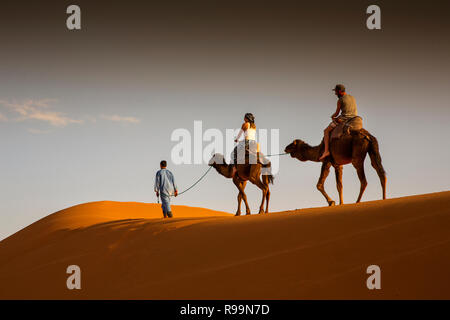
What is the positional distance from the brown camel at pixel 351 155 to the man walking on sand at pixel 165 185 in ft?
15.3

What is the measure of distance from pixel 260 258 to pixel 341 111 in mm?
5694

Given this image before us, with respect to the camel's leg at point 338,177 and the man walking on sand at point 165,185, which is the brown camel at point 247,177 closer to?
the man walking on sand at point 165,185

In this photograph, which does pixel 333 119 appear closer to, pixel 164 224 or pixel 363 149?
pixel 363 149

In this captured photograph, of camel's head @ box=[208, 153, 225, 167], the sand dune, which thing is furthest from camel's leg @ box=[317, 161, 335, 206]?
camel's head @ box=[208, 153, 225, 167]

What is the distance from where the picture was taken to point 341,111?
40.4 ft

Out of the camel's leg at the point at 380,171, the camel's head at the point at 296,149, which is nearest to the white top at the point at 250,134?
the camel's head at the point at 296,149

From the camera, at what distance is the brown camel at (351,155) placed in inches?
455

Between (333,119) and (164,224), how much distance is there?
5310mm

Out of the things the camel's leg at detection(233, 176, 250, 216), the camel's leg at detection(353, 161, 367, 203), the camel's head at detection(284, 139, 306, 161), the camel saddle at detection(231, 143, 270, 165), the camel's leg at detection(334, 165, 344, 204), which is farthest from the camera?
the camel's leg at detection(233, 176, 250, 216)

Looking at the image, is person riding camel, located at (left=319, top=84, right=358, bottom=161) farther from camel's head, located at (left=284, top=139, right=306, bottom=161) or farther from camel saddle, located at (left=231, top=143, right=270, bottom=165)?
camel saddle, located at (left=231, top=143, right=270, bottom=165)

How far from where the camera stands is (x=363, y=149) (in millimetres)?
11664

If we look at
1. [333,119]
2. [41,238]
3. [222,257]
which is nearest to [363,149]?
[333,119]

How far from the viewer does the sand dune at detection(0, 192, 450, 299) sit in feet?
22.0

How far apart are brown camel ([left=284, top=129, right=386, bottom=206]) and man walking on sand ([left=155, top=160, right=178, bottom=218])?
466cm
